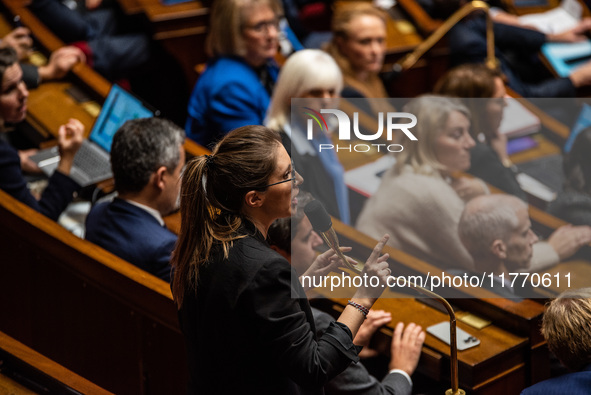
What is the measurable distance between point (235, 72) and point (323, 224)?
6.07 ft

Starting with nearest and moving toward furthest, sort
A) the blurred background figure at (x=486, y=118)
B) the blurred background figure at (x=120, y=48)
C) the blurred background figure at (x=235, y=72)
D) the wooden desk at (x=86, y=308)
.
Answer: the wooden desk at (x=86, y=308) < the blurred background figure at (x=486, y=118) < the blurred background figure at (x=235, y=72) < the blurred background figure at (x=120, y=48)

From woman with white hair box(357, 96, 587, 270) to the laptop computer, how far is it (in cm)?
104

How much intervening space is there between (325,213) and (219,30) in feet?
6.64

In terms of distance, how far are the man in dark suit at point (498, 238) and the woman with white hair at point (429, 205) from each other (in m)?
0.03

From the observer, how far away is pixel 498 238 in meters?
2.02

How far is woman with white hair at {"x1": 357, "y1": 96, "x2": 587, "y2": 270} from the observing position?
7.03ft

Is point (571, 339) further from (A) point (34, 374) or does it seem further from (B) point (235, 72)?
(B) point (235, 72)

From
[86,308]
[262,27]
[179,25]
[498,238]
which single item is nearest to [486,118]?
[262,27]

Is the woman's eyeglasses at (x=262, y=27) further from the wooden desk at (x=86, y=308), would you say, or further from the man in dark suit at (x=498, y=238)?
the man in dark suit at (x=498, y=238)

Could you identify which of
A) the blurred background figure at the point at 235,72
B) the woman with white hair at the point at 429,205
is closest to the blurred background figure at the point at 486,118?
the woman with white hair at the point at 429,205

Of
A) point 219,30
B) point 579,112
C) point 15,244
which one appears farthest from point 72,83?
point 579,112

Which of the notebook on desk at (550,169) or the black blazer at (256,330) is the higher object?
the black blazer at (256,330)

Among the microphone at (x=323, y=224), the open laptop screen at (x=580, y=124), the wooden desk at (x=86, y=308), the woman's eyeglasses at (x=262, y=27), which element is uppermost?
the microphone at (x=323, y=224)

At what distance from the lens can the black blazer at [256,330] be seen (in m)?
1.47
